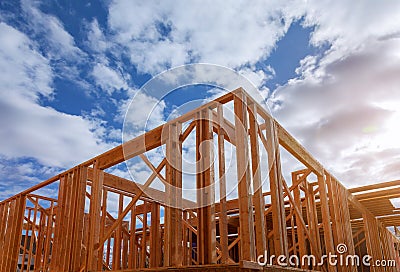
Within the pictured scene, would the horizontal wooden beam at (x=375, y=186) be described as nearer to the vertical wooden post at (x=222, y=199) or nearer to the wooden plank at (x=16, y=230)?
the vertical wooden post at (x=222, y=199)

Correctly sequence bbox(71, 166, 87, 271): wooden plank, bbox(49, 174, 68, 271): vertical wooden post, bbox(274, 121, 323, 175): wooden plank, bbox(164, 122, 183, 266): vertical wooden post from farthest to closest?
bbox(49, 174, 68, 271): vertical wooden post, bbox(71, 166, 87, 271): wooden plank, bbox(274, 121, 323, 175): wooden plank, bbox(164, 122, 183, 266): vertical wooden post

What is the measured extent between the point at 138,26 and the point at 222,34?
7.58 ft

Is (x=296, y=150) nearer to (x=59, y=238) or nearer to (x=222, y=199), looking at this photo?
(x=222, y=199)

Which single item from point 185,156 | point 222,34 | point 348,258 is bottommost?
point 348,258

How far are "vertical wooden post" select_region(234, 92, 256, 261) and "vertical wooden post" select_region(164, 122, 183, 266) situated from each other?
1.39 meters

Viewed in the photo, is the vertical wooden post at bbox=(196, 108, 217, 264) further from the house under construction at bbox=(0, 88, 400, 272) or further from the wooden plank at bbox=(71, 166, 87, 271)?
the wooden plank at bbox=(71, 166, 87, 271)

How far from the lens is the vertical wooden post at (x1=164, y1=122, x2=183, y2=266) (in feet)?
20.4

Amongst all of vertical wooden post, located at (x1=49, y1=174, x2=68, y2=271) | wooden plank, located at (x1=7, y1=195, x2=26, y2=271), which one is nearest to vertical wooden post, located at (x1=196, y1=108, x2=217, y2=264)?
vertical wooden post, located at (x1=49, y1=174, x2=68, y2=271)

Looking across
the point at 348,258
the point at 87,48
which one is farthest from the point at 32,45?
the point at 348,258

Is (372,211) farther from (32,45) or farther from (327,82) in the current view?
(32,45)

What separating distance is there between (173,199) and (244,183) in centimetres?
154

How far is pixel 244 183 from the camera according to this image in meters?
5.47

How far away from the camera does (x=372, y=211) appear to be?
49.3ft

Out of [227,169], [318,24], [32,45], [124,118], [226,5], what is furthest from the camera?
[32,45]
